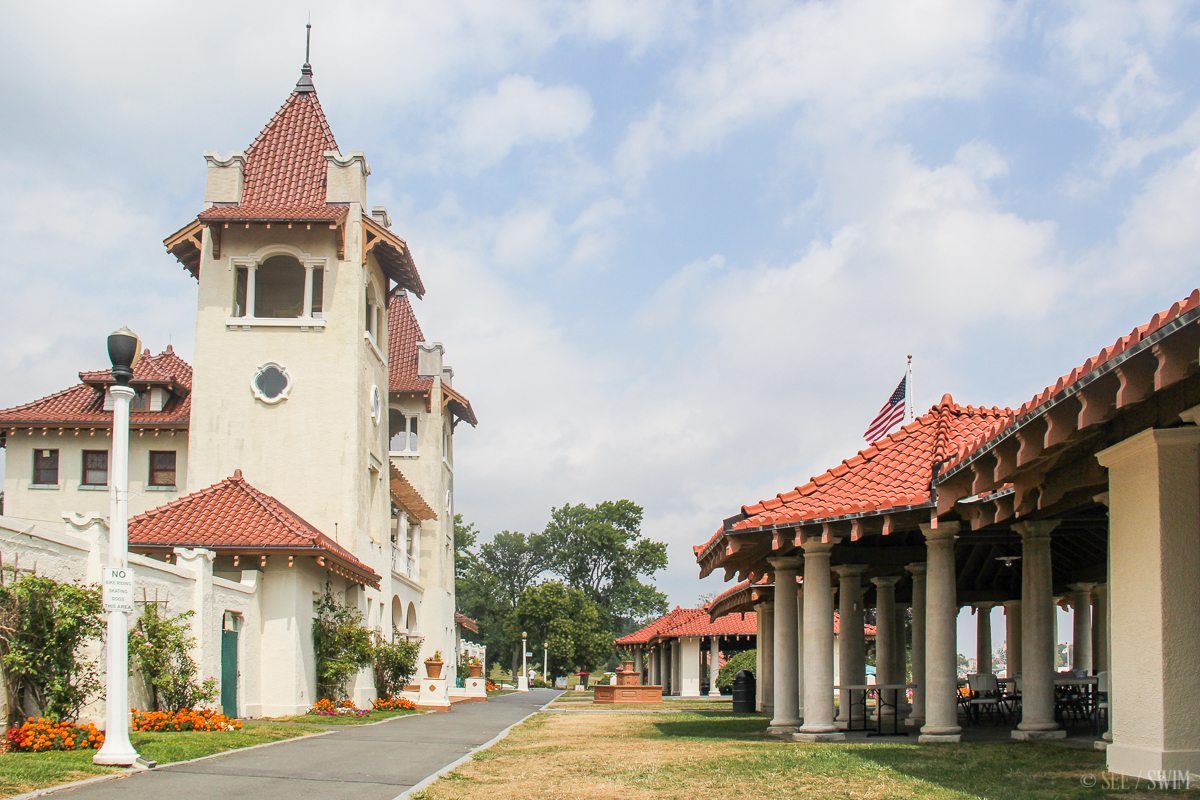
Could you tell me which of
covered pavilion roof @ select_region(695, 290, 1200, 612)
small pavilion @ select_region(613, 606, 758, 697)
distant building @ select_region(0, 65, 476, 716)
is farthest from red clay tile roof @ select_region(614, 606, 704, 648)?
covered pavilion roof @ select_region(695, 290, 1200, 612)

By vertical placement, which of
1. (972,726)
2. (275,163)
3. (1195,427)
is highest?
(275,163)

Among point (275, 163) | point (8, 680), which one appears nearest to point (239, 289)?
point (275, 163)

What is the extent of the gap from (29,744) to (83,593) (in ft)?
7.52

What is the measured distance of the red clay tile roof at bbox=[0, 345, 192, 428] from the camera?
38.0m

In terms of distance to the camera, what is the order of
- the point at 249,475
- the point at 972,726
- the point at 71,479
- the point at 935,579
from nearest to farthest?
the point at 935,579, the point at 972,726, the point at 249,475, the point at 71,479

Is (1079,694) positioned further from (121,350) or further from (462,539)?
(462,539)

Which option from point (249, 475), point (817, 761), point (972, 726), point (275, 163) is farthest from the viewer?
point (275, 163)

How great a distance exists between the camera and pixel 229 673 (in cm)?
2488

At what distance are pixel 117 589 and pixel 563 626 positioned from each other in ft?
256

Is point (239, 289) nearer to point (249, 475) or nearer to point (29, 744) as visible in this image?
point (249, 475)

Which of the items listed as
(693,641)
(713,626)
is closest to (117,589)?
(713,626)

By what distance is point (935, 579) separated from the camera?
665 inches

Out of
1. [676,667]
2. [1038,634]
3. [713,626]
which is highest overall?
[1038,634]

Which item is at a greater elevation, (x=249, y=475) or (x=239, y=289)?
(x=239, y=289)
